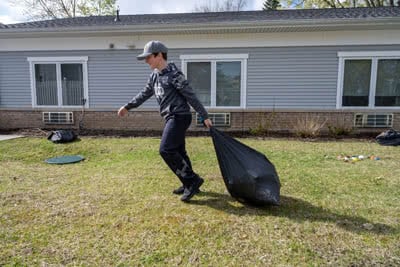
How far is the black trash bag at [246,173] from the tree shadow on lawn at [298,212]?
11 centimetres

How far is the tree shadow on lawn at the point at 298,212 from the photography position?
2.57 metres

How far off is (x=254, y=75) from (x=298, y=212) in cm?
616

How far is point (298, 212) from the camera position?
291cm

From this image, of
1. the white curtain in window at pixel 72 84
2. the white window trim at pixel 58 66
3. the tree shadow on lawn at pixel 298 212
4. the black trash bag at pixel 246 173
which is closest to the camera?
the tree shadow on lawn at pixel 298 212

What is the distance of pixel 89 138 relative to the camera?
297 inches

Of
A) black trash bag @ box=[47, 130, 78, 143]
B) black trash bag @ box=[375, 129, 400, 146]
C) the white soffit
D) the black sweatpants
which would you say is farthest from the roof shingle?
the black sweatpants

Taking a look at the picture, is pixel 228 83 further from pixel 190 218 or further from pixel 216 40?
pixel 190 218

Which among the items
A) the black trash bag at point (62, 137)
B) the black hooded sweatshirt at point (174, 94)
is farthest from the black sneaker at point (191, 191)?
the black trash bag at point (62, 137)

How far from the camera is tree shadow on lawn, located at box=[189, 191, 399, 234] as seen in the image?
257 cm

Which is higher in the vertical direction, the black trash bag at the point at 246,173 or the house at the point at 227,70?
the house at the point at 227,70

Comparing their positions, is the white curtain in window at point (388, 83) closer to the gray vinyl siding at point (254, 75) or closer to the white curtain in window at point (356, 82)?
the white curtain in window at point (356, 82)

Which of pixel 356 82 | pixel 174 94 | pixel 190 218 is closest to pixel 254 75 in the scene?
pixel 356 82

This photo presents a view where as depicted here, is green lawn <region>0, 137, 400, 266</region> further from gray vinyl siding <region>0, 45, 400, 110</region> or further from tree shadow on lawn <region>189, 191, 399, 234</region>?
gray vinyl siding <region>0, 45, 400, 110</region>

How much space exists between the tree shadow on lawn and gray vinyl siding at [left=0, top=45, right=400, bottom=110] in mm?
5682
